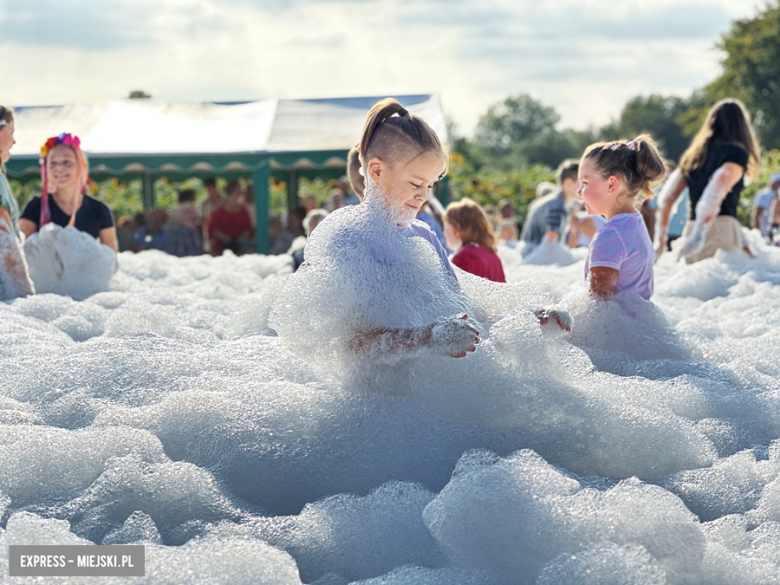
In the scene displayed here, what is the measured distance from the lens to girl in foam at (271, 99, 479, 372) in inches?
91.8

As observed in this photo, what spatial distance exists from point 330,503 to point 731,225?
4518 millimetres

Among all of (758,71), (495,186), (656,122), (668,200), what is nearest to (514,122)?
(656,122)

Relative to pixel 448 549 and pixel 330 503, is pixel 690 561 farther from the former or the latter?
pixel 330 503

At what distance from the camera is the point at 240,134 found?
39.3ft

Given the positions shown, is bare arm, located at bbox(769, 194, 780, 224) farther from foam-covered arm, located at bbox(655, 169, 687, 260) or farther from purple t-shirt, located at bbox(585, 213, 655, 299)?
purple t-shirt, located at bbox(585, 213, 655, 299)

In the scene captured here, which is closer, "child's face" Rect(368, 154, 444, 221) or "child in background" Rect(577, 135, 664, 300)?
"child's face" Rect(368, 154, 444, 221)

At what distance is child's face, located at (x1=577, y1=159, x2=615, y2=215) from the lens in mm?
3488

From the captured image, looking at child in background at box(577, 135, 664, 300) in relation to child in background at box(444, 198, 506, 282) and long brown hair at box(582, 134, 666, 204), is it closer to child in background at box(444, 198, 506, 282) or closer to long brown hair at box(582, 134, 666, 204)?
long brown hair at box(582, 134, 666, 204)

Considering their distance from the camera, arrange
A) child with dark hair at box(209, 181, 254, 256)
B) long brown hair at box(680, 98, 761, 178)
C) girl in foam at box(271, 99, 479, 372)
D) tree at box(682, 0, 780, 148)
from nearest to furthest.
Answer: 1. girl in foam at box(271, 99, 479, 372)
2. long brown hair at box(680, 98, 761, 178)
3. child with dark hair at box(209, 181, 254, 256)
4. tree at box(682, 0, 780, 148)

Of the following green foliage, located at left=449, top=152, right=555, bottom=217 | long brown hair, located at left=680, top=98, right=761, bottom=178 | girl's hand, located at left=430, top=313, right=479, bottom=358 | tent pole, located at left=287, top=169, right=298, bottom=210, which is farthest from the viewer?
green foliage, located at left=449, top=152, right=555, bottom=217

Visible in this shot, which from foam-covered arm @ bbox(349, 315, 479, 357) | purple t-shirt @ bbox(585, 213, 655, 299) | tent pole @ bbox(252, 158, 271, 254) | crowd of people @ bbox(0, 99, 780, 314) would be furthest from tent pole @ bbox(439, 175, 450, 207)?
foam-covered arm @ bbox(349, 315, 479, 357)

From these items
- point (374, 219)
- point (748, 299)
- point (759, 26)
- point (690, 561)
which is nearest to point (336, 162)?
point (748, 299)

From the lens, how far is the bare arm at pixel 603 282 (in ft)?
11.1

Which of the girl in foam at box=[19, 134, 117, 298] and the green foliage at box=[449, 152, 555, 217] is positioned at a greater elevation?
the girl in foam at box=[19, 134, 117, 298]
